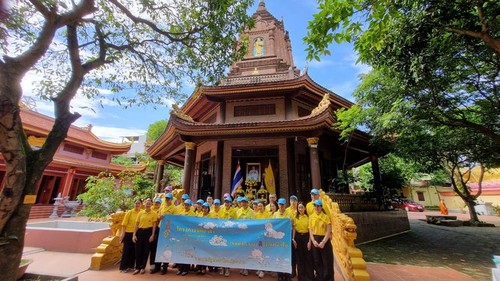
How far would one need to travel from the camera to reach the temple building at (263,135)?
9.48m

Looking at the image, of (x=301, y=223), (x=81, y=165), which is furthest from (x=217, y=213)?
(x=81, y=165)

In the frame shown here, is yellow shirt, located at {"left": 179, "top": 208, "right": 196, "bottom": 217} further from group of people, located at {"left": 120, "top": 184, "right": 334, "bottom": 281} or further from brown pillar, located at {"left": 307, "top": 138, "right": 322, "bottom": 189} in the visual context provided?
brown pillar, located at {"left": 307, "top": 138, "right": 322, "bottom": 189}

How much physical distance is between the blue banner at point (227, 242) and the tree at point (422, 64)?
12.4 feet

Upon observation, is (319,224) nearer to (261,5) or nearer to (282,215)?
(282,215)

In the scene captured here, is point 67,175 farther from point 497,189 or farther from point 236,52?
point 497,189

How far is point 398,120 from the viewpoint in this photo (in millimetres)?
7457

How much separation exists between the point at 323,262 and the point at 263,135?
5914 millimetres

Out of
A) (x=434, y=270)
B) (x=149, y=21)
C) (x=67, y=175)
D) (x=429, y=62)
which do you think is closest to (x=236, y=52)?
(x=149, y=21)

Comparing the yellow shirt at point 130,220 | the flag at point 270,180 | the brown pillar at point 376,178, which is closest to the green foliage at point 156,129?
the flag at point 270,180

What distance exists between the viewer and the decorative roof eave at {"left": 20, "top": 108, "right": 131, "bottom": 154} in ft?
58.0

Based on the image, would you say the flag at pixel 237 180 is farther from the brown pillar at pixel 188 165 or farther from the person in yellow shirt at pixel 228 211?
the person in yellow shirt at pixel 228 211

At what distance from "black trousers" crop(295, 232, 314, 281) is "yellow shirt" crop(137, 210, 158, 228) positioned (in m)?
3.36

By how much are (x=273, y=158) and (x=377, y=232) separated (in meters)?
5.82

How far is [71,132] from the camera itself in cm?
→ 2283
